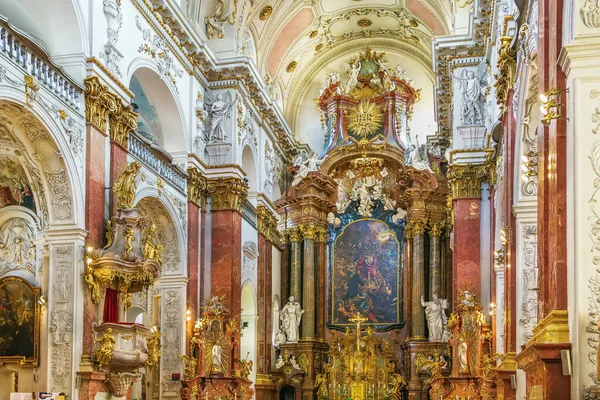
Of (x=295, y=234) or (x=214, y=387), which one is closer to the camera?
(x=214, y=387)

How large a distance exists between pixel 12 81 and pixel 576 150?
9.26 meters

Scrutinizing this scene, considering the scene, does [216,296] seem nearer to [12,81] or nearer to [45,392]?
[45,392]

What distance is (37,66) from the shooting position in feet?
47.8

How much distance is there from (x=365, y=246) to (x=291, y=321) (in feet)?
13.7

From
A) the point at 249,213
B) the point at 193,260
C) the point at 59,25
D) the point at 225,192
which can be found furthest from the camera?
the point at 249,213

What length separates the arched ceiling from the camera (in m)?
28.7

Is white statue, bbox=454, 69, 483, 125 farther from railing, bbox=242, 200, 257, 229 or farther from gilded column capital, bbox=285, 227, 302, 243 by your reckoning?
gilded column capital, bbox=285, 227, 302, 243

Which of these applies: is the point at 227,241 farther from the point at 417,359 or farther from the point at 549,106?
the point at 549,106

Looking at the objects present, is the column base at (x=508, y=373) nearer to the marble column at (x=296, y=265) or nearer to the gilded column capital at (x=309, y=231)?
the marble column at (x=296, y=265)

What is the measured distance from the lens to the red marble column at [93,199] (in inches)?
612

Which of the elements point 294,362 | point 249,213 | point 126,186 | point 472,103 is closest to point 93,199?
point 126,186

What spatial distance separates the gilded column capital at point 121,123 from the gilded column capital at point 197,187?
15.2ft

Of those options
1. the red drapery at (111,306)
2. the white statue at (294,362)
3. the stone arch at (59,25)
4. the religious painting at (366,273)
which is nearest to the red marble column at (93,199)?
the red drapery at (111,306)

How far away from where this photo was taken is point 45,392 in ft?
48.7
